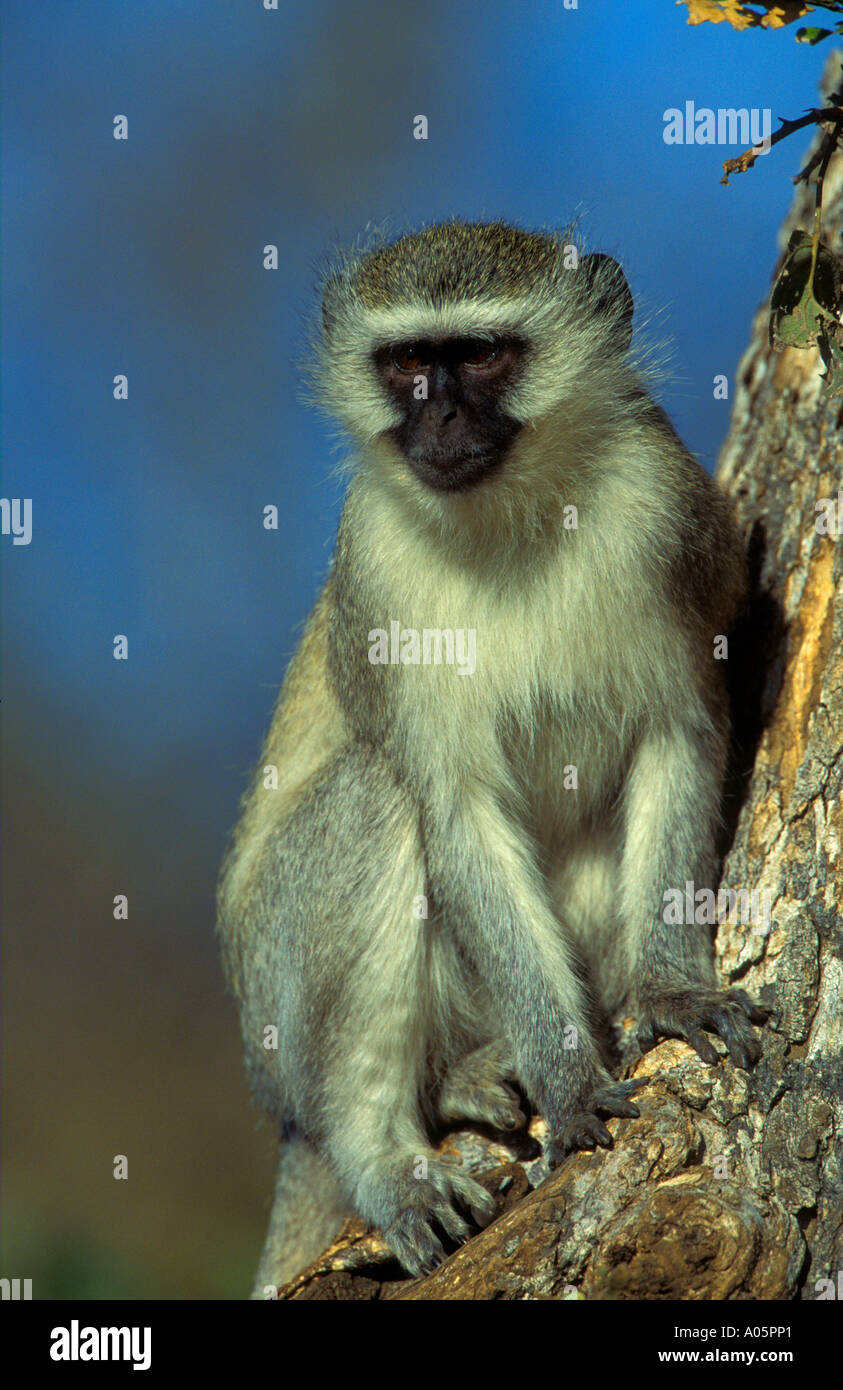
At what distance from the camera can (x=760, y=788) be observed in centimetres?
505

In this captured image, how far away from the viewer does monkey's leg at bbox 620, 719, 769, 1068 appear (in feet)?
15.8

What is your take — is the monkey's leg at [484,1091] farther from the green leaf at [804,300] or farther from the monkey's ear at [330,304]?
the monkey's ear at [330,304]

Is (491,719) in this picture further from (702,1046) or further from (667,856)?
(702,1046)

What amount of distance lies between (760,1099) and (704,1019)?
40 centimetres

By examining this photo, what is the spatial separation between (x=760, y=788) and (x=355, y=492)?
2.13 m

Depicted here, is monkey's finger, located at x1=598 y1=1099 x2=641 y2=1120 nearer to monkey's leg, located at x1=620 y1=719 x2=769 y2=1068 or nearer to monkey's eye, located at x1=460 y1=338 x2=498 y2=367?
monkey's leg, located at x1=620 y1=719 x2=769 y2=1068

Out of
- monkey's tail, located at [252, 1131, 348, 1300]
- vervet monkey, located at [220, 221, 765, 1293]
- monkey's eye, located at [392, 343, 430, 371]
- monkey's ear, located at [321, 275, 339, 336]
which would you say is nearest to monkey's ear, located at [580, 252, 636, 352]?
vervet monkey, located at [220, 221, 765, 1293]

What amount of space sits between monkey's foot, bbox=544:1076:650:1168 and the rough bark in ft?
0.19

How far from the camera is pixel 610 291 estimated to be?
17.1 feet

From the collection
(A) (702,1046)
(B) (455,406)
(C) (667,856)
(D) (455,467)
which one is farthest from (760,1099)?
(B) (455,406)

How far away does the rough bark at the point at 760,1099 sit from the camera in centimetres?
369

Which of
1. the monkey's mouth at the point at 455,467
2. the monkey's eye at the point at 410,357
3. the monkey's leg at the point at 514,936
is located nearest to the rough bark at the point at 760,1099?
the monkey's leg at the point at 514,936
